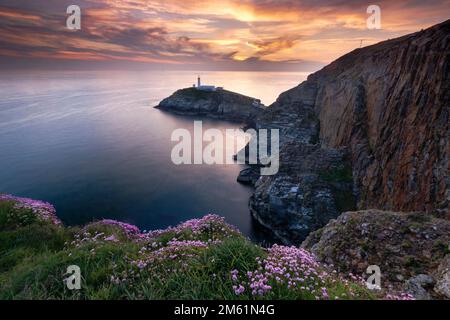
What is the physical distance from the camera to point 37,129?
9300 cm

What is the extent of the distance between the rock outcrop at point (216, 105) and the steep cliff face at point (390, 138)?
8370cm

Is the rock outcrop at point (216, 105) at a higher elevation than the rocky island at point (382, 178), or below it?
higher

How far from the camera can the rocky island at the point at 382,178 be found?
11859 mm

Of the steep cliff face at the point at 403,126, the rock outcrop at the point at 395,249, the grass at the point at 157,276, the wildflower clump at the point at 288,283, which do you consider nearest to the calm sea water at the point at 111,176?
the steep cliff face at the point at 403,126

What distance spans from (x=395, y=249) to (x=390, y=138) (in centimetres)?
2463

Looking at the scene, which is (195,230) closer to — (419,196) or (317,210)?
(419,196)

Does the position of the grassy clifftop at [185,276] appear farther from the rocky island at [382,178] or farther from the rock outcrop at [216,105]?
the rock outcrop at [216,105]

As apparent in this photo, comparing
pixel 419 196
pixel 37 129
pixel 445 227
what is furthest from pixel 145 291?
pixel 37 129

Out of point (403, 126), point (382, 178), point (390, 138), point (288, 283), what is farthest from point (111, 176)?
point (288, 283)

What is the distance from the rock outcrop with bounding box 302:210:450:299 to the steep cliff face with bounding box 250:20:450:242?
379 inches

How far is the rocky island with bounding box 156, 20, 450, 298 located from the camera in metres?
11.9

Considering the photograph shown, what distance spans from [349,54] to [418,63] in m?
48.9

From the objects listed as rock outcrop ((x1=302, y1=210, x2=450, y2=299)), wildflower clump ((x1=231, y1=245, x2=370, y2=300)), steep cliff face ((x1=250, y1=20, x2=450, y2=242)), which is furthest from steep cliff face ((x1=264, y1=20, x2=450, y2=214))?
wildflower clump ((x1=231, y1=245, x2=370, y2=300))

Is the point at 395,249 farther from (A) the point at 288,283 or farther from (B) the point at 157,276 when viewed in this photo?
(B) the point at 157,276
